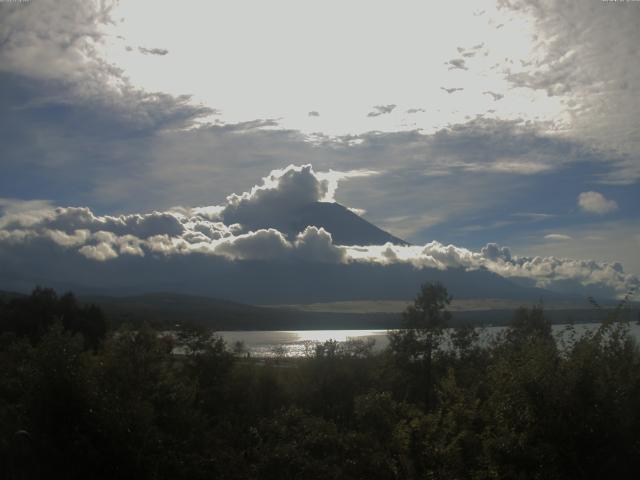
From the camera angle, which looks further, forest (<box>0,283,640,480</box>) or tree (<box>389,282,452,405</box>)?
tree (<box>389,282,452,405</box>)

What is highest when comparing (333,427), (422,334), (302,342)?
(422,334)

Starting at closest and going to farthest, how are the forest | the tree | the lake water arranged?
the forest < the lake water < the tree

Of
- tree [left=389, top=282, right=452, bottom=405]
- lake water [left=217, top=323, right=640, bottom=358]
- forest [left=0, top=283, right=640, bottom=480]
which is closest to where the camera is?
forest [left=0, top=283, right=640, bottom=480]

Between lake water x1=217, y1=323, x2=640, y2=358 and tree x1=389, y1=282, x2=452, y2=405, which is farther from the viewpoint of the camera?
tree x1=389, y1=282, x2=452, y2=405

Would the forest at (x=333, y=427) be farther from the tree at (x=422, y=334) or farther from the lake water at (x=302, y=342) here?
the tree at (x=422, y=334)

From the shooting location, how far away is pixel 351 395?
40.8m

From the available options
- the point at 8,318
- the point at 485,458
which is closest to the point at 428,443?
the point at 485,458

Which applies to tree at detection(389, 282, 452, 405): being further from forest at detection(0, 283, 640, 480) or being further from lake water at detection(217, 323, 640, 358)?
forest at detection(0, 283, 640, 480)

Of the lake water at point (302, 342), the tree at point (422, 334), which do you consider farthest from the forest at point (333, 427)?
the tree at point (422, 334)

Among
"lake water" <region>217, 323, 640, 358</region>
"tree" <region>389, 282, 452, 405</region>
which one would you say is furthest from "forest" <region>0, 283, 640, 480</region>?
"tree" <region>389, 282, 452, 405</region>

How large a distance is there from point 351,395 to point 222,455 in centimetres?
2098

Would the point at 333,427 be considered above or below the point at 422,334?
below

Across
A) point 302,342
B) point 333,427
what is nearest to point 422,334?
point 333,427

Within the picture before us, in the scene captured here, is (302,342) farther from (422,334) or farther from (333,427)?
(333,427)
